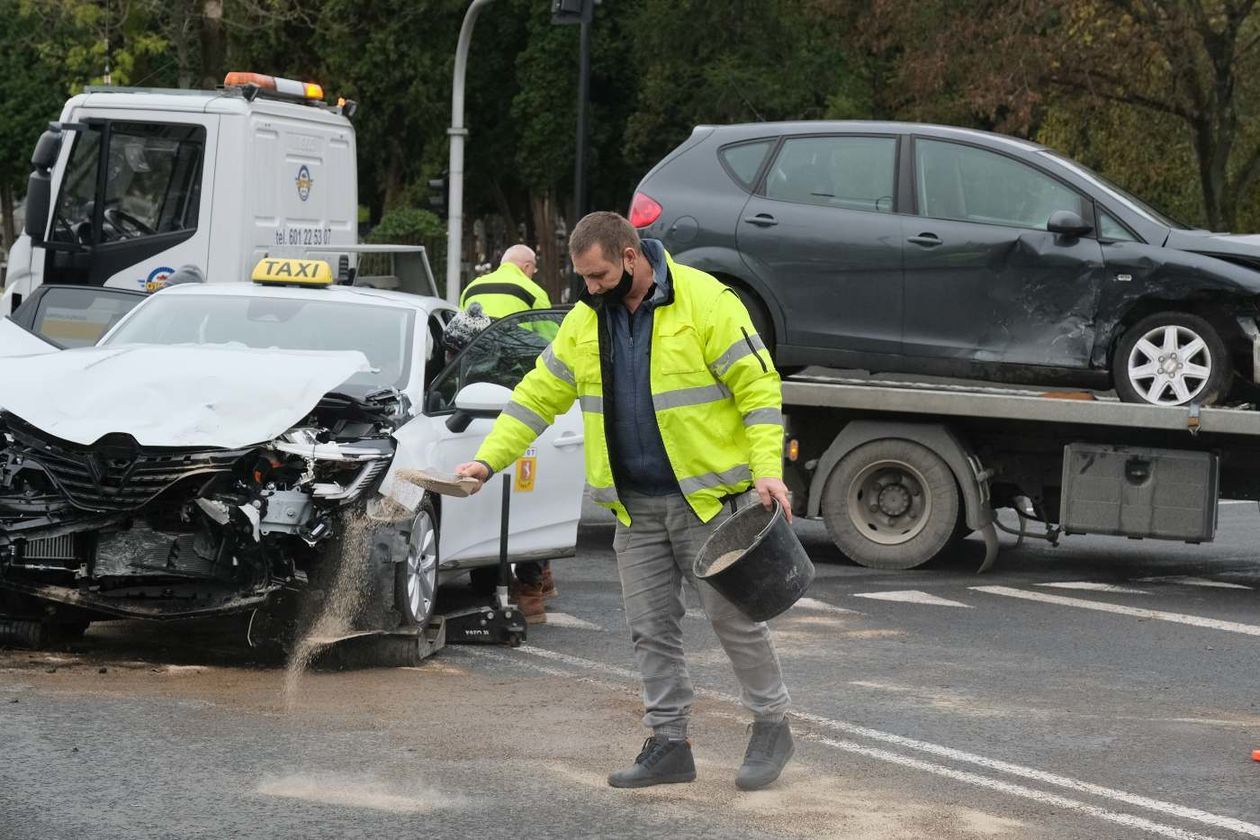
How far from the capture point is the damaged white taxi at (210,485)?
795 cm

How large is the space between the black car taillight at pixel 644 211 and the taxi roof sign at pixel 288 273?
2416 mm

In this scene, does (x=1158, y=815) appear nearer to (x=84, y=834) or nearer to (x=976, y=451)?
(x=84, y=834)

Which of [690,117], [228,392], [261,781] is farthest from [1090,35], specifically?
[261,781]

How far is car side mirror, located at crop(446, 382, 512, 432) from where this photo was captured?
8805mm

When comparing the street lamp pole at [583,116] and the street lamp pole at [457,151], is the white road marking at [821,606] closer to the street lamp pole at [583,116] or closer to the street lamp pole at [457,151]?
the street lamp pole at [583,116]

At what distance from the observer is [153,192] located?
16.9 metres

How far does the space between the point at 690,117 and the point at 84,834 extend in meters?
34.3

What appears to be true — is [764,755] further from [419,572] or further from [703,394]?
[419,572]

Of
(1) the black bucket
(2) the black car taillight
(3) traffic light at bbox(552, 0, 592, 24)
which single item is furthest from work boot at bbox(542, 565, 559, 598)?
(3) traffic light at bbox(552, 0, 592, 24)

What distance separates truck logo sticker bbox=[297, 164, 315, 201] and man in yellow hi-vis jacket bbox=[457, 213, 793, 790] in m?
11.5

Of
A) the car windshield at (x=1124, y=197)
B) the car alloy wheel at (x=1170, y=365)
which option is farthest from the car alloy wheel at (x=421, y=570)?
the car windshield at (x=1124, y=197)

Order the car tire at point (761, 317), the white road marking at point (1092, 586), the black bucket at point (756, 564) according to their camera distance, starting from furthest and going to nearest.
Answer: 1. the car tire at point (761, 317)
2. the white road marking at point (1092, 586)
3. the black bucket at point (756, 564)

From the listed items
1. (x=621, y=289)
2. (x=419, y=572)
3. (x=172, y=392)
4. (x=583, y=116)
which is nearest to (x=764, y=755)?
(x=621, y=289)

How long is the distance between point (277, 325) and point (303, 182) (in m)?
8.13
